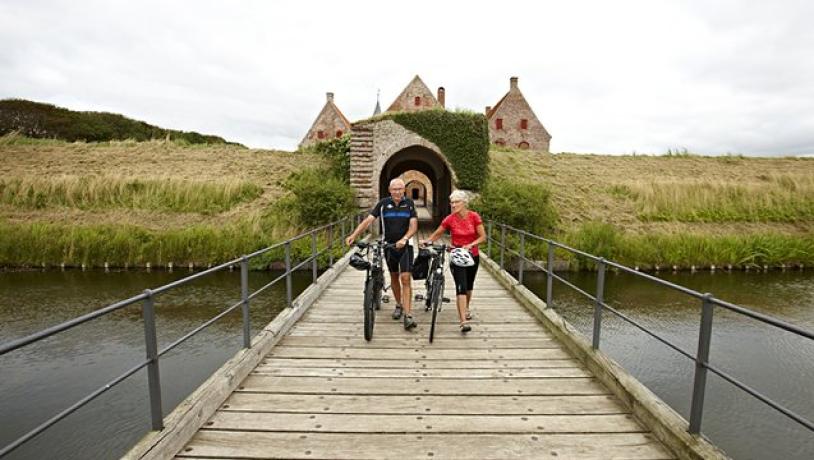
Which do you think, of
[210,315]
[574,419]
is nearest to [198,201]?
[210,315]

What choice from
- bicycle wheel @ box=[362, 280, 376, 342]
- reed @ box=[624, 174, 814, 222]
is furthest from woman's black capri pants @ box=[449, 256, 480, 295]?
reed @ box=[624, 174, 814, 222]

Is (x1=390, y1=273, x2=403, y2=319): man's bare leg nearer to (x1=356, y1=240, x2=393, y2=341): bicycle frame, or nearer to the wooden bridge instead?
(x1=356, y1=240, x2=393, y2=341): bicycle frame

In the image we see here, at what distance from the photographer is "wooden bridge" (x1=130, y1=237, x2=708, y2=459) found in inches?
107

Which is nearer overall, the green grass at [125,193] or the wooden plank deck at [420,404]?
the wooden plank deck at [420,404]

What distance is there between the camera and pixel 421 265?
521cm

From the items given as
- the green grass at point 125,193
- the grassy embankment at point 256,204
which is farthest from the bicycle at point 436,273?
the green grass at point 125,193

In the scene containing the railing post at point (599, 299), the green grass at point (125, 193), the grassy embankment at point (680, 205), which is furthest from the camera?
the green grass at point (125, 193)

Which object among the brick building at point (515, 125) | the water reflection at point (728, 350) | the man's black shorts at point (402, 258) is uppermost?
the brick building at point (515, 125)

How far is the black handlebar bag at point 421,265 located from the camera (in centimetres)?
510

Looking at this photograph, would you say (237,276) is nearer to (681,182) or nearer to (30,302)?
(30,302)

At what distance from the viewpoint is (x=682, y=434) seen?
262cm

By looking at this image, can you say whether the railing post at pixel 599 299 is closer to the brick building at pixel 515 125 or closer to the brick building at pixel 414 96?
the brick building at pixel 414 96

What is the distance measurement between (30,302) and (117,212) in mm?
6706

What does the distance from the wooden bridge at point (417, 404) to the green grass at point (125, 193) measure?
12709 millimetres
